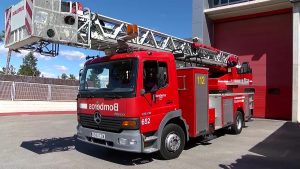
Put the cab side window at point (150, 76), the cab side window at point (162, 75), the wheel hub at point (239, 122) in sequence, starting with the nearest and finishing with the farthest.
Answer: the cab side window at point (150, 76) → the cab side window at point (162, 75) → the wheel hub at point (239, 122)

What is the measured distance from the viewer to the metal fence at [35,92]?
73.1 feet

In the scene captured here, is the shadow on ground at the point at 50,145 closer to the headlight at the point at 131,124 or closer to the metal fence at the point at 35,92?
the headlight at the point at 131,124

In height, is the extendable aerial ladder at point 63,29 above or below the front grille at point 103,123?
above

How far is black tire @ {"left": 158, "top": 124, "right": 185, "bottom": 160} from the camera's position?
7.88 m

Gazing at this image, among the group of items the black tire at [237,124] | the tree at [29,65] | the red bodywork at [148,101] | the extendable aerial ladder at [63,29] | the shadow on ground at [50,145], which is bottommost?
the shadow on ground at [50,145]

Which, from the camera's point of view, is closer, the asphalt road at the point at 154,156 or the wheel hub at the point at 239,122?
the asphalt road at the point at 154,156

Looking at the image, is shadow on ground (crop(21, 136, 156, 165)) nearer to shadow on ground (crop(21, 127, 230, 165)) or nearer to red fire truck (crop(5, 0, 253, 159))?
shadow on ground (crop(21, 127, 230, 165))

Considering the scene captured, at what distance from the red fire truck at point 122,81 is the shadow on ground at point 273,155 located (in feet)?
5.00

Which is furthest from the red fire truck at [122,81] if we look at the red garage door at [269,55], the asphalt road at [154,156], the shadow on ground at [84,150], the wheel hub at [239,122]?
the red garage door at [269,55]

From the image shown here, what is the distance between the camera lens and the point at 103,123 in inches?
304

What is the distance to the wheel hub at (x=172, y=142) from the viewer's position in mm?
7965

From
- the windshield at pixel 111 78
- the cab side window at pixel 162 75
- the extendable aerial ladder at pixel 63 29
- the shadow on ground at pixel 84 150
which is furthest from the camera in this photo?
the shadow on ground at pixel 84 150

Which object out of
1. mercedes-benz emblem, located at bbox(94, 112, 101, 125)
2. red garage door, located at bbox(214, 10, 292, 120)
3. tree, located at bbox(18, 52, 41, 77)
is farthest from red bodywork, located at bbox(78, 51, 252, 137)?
tree, located at bbox(18, 52, 41, 77)

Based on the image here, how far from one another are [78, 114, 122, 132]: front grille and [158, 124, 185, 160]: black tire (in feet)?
3.87
